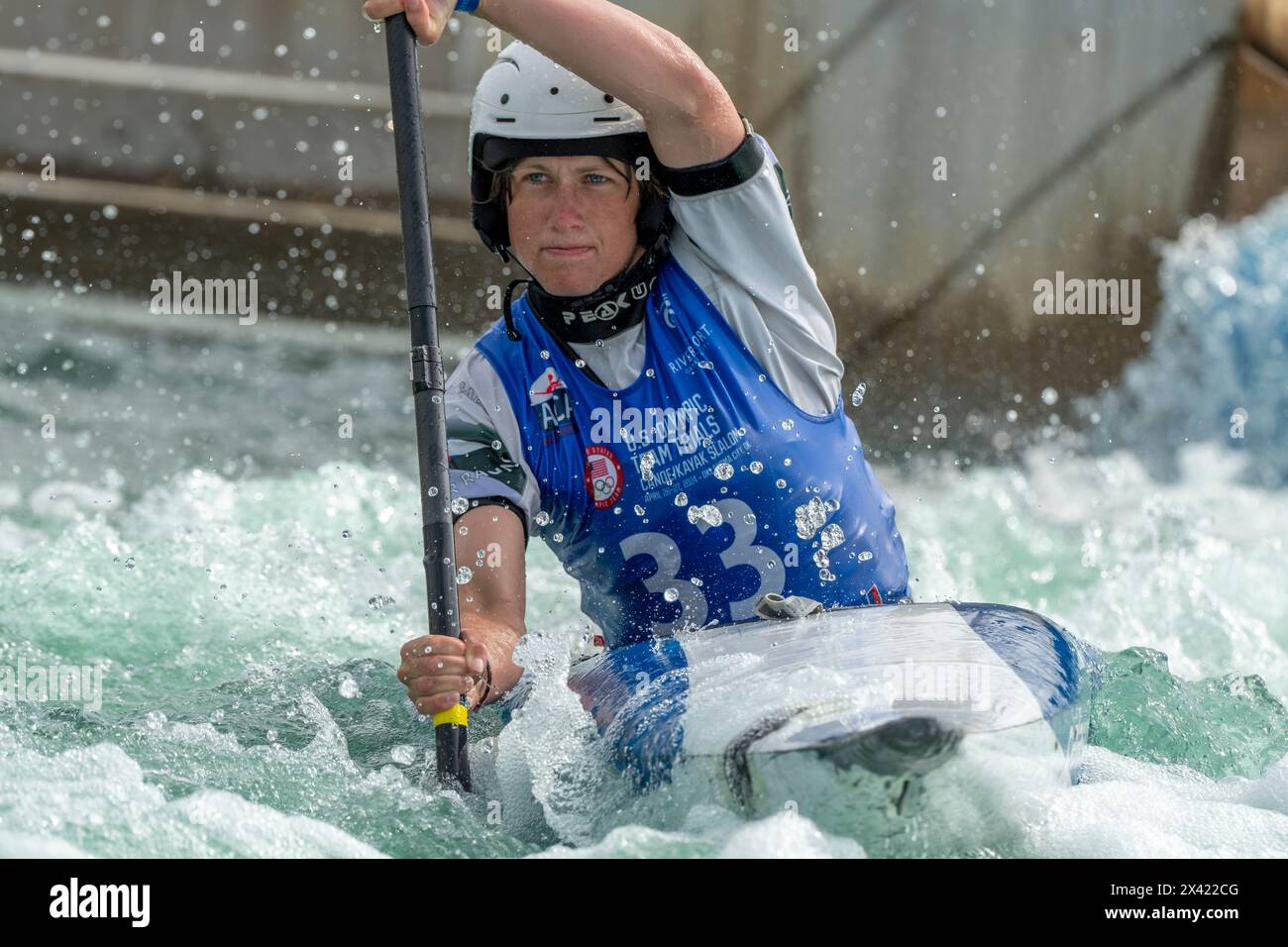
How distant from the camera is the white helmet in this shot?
123 inches

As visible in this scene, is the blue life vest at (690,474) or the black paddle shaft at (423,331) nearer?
the black paddle shaft at (423,331)

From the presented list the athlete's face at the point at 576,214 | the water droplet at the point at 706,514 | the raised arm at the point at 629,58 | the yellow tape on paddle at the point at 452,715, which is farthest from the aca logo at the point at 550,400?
the yellow tape on paddle at the point at 452,715

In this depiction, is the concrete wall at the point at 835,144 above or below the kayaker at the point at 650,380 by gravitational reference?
above

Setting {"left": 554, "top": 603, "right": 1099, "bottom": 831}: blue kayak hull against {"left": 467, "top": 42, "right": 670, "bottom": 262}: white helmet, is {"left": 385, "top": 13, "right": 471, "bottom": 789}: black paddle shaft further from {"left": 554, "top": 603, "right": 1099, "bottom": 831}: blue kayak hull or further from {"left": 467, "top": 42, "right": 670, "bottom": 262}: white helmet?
{"left": 554, "top": 603, "right": 1099, "bottom": 831}: blue kayak hull

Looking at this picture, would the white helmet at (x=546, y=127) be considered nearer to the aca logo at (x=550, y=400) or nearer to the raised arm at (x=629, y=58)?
the raised arm at (x=629, y=58)

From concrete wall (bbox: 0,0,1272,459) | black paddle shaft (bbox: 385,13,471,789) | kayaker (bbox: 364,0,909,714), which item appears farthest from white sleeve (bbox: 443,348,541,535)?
concrete wall (bbox: 0,0,1272,459)

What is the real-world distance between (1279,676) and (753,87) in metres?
4.13

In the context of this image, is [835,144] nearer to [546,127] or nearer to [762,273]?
[762,273]

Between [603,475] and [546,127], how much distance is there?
0.72m

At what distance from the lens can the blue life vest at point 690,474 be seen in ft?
10.5

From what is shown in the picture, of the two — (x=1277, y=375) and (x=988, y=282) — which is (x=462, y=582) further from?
(x=1277, y=375)

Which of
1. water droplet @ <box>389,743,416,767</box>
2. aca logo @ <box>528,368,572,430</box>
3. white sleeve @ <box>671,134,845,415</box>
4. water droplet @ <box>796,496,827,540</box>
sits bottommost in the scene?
water droplet @ <box>389,743,416,767</box>

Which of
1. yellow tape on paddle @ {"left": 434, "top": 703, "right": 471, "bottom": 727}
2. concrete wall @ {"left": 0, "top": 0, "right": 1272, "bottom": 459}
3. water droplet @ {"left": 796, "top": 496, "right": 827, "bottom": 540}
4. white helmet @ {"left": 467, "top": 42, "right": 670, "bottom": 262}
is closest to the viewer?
yellow tape on paddle @ {"left": 434, "top": 703, "right": 471, "bottom": 727}

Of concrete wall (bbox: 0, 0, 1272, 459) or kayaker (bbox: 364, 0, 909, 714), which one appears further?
concrete wall (bbox: 0, 0, 1272, 459)
